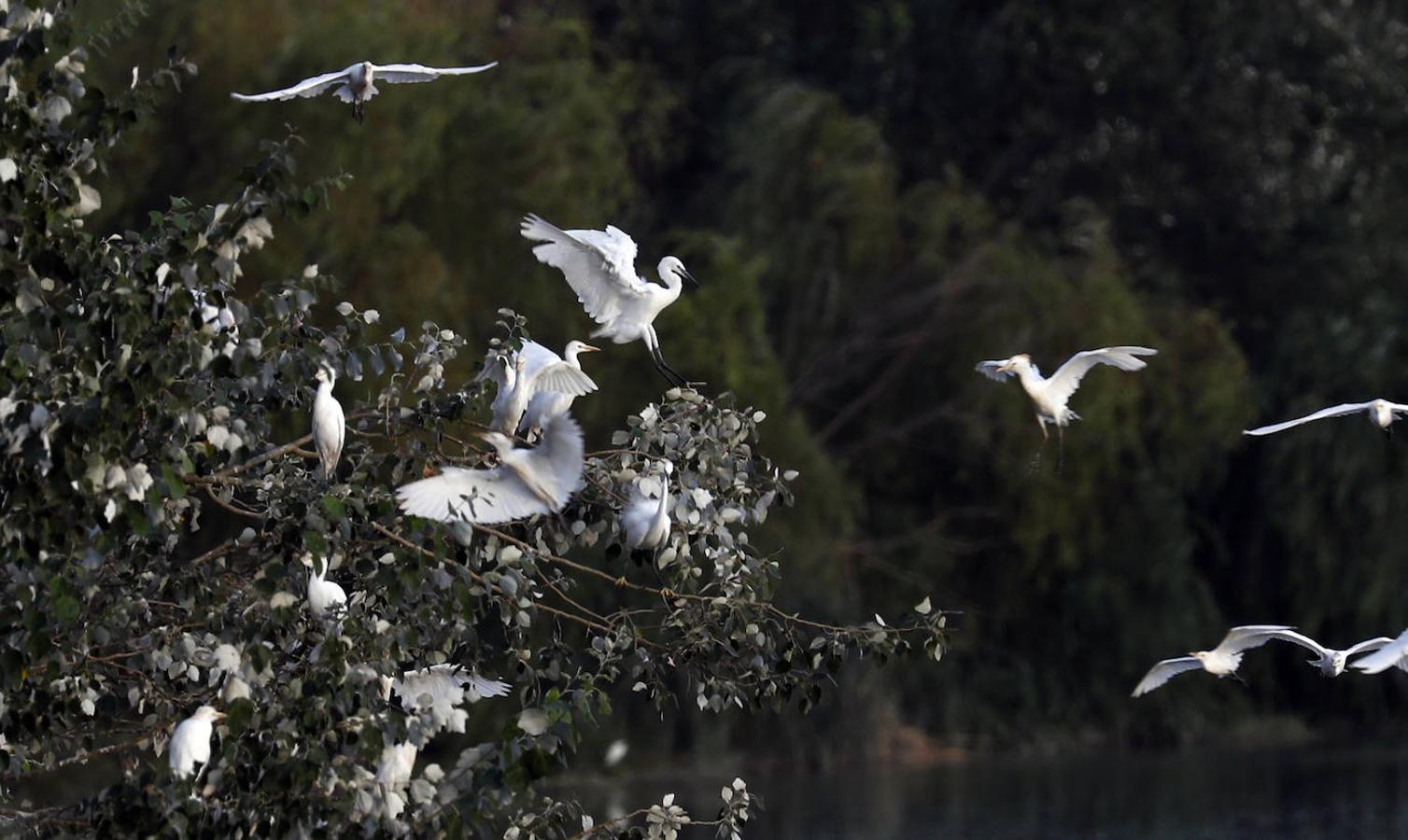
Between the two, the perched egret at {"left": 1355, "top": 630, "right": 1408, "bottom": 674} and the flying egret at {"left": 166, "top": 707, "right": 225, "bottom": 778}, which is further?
the perched egret at {"left": 1355, "top": 630, "right": 1408, "bottom": 674}

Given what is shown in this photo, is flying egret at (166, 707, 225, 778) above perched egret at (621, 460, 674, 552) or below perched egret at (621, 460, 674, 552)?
below

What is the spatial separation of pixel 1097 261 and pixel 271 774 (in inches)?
536

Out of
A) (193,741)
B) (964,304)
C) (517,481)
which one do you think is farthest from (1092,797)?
(193,741)

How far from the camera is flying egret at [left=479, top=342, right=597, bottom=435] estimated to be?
5539mm

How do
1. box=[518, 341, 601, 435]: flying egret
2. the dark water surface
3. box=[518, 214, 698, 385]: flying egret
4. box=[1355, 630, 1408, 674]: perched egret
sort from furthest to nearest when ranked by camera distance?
the dark water surface < box=[518, 214, 698, 385]: flying egret < box=[1355, 630, 1408, 674]: perched egret < box=[518, 341, 601, 435]: flying egret

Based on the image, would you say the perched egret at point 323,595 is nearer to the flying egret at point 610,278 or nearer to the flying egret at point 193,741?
the flying egret at point 193,741

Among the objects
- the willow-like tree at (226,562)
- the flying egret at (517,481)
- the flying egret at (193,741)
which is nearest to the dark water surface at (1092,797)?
the willow-like tree at (226,562)

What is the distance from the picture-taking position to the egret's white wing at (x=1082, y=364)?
745 cm

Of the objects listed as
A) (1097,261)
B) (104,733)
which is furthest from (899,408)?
(104,733)

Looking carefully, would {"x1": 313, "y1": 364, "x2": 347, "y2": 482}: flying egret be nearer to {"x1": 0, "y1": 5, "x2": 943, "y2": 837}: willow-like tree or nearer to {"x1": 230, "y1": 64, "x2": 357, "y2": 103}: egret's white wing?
{"x1": 0, "y1": 5, "x2": 943, "y2": 837}: willow-like tree

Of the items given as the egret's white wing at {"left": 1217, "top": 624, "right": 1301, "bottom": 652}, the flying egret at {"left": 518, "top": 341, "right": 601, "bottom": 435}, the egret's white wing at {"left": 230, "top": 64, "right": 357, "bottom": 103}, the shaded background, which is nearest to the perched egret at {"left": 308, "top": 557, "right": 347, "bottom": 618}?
the flying egret at {"left": 518, "top": 341, "right": 601, "bottom": 435}

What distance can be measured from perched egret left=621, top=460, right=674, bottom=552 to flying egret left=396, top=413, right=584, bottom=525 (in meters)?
0.18

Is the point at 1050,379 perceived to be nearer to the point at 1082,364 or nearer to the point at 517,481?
the point at 1082,364

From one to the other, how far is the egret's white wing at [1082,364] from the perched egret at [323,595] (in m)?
3.13
